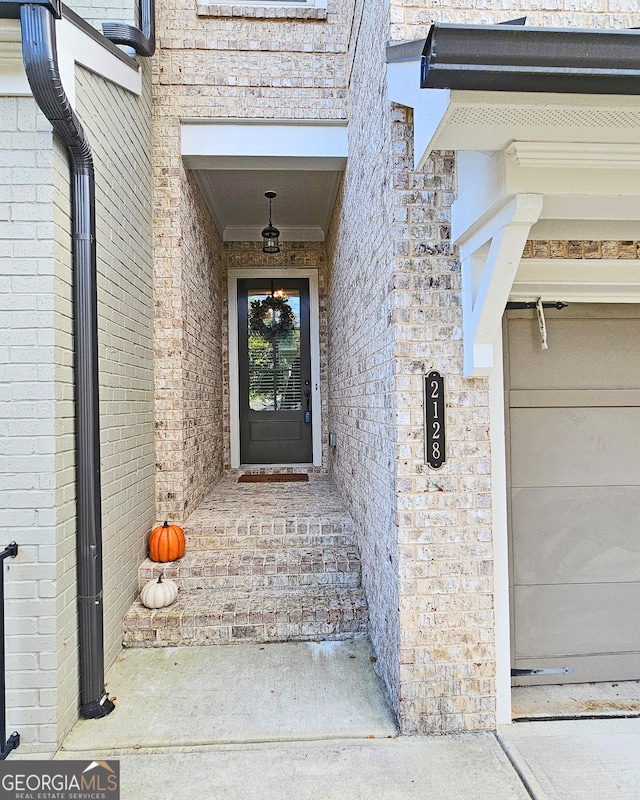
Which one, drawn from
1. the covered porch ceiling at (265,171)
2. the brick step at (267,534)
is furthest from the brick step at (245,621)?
the covered porch ceiling at (265,171)

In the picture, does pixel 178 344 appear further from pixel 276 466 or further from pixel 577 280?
pixel 577 280

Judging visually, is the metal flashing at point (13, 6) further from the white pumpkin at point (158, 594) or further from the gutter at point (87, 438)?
the white pumpkin at point (158, 594)

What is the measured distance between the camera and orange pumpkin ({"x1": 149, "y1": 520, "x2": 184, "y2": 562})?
3043mm

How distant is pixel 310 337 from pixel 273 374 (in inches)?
23.4

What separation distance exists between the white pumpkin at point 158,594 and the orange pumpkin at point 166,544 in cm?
23

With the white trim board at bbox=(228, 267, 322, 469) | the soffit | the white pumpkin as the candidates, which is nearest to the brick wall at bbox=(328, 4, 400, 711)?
the soffit

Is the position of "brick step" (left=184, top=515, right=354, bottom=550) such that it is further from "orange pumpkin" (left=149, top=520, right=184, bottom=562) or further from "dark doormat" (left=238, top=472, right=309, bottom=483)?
"dark doormat" (left=238, top=472, right=309, bottom=483)

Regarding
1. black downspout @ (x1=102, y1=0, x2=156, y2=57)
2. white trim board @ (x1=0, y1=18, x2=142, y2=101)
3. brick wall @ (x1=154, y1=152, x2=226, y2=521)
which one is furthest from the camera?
brick wall @ (x1=154, y1=152, x2=226, y2=521)

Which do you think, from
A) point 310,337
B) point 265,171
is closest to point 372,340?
point 265,171

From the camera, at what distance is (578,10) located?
2064 mm

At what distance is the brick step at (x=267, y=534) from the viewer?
3178mm

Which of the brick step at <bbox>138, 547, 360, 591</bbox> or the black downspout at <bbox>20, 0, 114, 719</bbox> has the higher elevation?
the black downspout at <bbox>20, 0, 114, 719</bbox>

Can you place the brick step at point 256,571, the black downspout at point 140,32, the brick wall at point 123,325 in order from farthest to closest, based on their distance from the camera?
the brick step at point 256,571
the black downspout at point 140,32
the brick wall at point 123,325

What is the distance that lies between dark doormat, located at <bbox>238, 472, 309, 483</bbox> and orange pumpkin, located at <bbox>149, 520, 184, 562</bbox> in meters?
1.81
